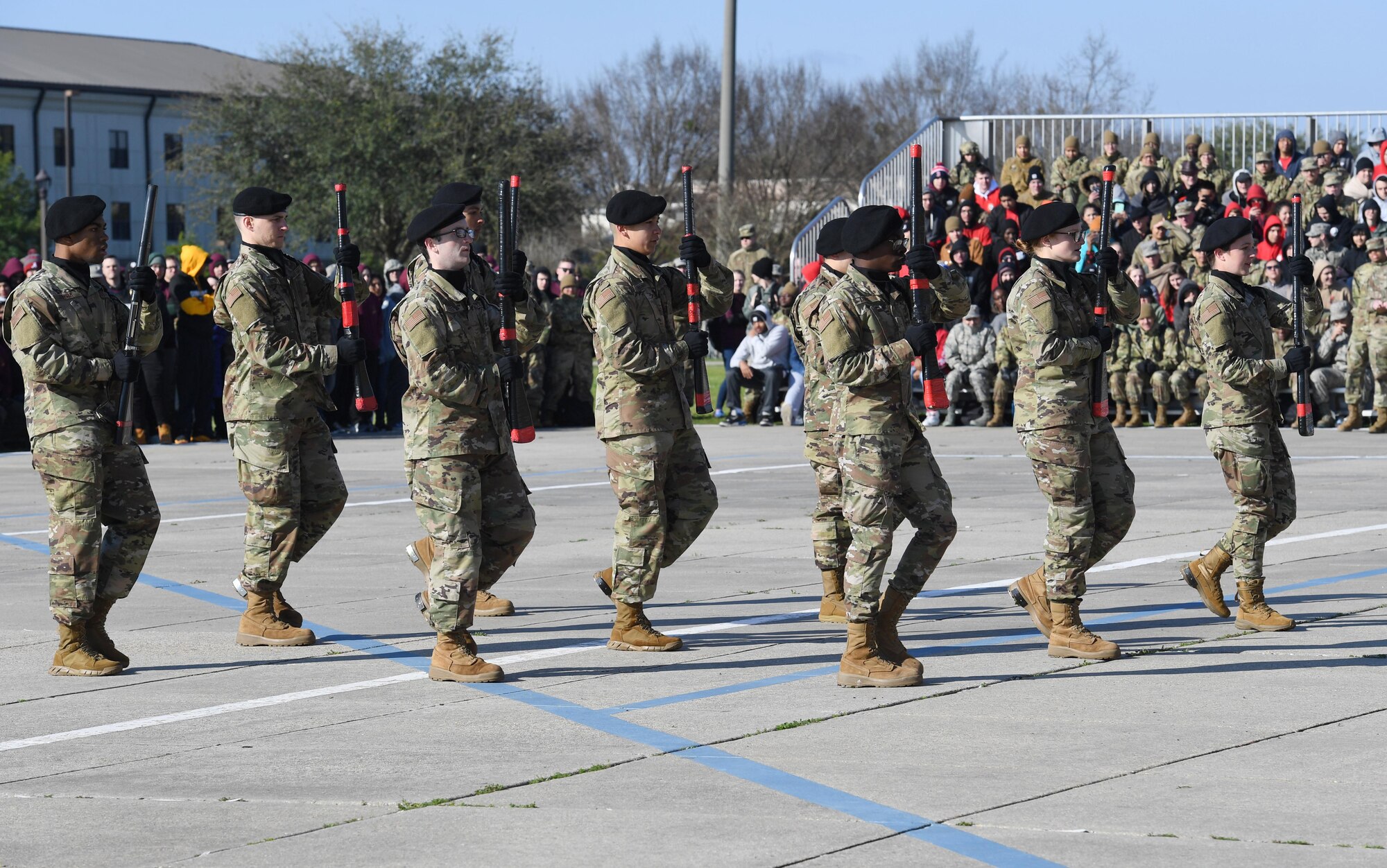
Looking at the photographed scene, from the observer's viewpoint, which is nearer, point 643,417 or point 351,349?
point 351,349

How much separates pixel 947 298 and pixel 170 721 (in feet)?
12.4

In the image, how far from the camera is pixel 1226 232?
355 inches

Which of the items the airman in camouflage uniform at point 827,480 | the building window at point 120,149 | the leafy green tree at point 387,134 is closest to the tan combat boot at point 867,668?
the airman in camouflage uniform at point 827,480

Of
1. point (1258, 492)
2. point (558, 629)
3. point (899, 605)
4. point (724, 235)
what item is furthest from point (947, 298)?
point (724, 235)

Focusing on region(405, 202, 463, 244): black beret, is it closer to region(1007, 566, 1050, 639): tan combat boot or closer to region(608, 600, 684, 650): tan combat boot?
region(608, 600, 684, 650): tan combat boot

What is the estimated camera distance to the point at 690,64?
83.2 meters

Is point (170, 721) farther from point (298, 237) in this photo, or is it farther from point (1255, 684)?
point (298, 237)

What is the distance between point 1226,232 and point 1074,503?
70.8 inches

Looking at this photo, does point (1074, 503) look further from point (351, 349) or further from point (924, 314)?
point (351, 349)

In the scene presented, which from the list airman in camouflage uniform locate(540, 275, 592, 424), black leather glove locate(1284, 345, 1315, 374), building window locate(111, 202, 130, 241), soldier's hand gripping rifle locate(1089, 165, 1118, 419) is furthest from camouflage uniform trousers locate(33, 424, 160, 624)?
building window locate(111, 202, 130, 241)

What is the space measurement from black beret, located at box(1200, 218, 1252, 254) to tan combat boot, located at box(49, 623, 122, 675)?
5686 mm

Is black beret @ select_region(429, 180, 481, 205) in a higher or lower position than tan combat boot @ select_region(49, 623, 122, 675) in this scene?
higher

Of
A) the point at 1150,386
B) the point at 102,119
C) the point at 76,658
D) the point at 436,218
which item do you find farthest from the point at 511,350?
the point at 102,119

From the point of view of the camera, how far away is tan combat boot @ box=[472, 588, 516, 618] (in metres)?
9.73
